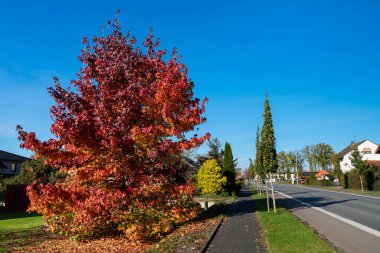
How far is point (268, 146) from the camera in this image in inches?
650

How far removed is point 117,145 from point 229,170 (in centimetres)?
2500

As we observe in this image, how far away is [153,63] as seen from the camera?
11336 mm

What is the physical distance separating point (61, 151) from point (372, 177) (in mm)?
37658

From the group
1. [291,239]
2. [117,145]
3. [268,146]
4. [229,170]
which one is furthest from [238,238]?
[229,170]

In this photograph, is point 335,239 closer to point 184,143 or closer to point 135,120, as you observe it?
point 184,143

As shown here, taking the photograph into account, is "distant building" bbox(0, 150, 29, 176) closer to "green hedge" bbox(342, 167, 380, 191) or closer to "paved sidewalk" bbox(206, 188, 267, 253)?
"paved sidewalk" bbox(206, 188, 267, 253)

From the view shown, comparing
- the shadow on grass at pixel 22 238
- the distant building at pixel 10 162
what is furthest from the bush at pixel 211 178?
the distant building at pixel 10 162

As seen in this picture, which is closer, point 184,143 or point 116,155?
point 116,155

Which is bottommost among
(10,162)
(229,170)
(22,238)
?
(22,238)

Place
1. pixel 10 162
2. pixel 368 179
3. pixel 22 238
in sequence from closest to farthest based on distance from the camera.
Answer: pixel 22 238 < pixel 368 179 < pixel 10 162

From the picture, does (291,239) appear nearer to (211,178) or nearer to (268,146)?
(268,146)

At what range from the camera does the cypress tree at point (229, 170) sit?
32.6 metres

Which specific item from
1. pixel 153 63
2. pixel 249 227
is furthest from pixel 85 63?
pixel 249 227

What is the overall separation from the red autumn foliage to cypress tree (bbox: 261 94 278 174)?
259 inches
